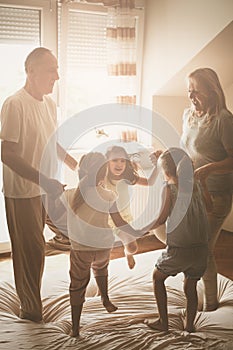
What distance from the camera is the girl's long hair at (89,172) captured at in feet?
6.23

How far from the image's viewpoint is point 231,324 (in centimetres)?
222

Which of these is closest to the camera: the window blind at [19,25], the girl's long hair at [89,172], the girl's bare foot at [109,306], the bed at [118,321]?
the girl's long hair at [89,172]

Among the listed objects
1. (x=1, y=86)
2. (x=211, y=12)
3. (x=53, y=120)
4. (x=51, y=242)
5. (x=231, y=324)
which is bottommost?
(x=231, y=324)

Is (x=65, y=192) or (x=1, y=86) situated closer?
(x=65, y=192)

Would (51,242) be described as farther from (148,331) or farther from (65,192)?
(148,331)

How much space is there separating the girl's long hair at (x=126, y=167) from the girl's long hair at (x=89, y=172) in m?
0.07

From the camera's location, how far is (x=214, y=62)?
3156mm

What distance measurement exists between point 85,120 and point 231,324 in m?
1.17

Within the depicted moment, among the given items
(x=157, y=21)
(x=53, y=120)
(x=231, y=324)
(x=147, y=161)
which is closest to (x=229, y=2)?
(x=157, y=21)

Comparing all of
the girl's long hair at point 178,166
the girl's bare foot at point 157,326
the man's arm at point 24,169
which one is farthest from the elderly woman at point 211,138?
the man's arm at point 24,169

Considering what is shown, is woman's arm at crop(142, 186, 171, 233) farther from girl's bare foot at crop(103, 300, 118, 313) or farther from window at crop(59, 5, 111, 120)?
window at crop(59, 5, 111, 120)

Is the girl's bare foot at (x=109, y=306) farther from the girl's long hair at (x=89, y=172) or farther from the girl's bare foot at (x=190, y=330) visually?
the girl's long hair at (x=89, y=172)

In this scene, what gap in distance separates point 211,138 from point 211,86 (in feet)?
0.75

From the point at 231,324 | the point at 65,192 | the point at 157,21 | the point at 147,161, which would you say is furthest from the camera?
the point at 157,21
